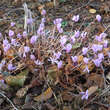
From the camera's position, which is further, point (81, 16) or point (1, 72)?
point (81, 16)

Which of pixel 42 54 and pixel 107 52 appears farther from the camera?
pixel 42 54

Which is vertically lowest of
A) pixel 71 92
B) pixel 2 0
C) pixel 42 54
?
pixel 71 92

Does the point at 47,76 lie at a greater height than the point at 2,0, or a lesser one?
lesser

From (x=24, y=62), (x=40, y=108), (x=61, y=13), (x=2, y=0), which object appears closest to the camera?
(x=40, y=108)

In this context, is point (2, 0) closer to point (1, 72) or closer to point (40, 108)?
point (1, 72)

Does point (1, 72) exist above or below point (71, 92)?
above

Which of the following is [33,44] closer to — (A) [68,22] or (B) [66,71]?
(B) [66,71]

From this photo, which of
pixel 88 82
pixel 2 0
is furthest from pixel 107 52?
pixel 2 0

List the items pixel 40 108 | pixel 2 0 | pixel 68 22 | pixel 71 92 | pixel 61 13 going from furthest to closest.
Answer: pixel 2 0, pixel 61 13, pixel 68 22, pixel 71 92, pixel 40 108

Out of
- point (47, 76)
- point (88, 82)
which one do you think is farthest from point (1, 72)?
point (88, 82)
